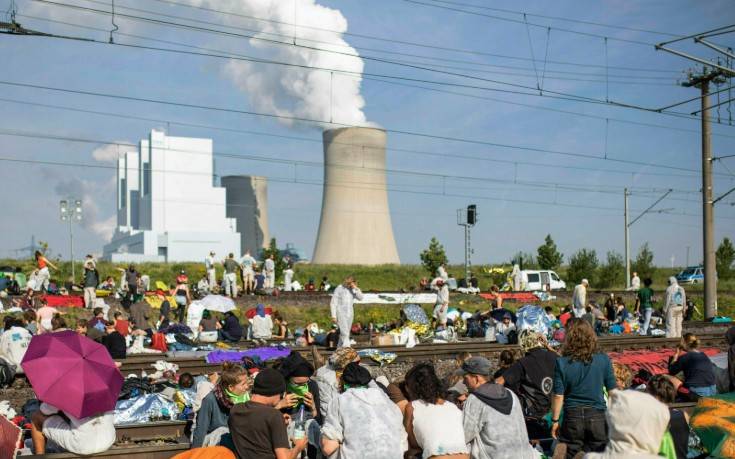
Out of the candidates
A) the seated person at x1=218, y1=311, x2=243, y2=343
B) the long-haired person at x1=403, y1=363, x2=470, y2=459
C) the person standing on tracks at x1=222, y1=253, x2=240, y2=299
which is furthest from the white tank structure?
the long-haired person at x1=403, y1=363, x2=470, y2=459

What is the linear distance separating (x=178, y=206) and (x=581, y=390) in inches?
2076

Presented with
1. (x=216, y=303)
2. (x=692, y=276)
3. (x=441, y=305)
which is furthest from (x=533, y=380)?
(x=692, y=276)

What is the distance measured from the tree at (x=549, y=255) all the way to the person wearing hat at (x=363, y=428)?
5024 centimetres

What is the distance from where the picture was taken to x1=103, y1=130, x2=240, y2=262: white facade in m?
55.1

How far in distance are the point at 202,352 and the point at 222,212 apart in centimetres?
4272

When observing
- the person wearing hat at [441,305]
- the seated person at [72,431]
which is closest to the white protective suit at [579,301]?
the person wearing hat at [441,305]

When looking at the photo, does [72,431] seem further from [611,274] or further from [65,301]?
[611,274]

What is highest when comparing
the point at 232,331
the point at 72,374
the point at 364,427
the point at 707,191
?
the point at 707,191

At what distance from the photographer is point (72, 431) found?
18.4ft

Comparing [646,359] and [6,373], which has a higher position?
[6,373]

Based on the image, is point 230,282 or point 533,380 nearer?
point 533,380

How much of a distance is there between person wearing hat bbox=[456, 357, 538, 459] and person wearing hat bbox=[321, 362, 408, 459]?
471mm

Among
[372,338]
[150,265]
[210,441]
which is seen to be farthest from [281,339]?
[150,265]

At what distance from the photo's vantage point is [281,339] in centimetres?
1883
